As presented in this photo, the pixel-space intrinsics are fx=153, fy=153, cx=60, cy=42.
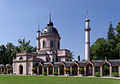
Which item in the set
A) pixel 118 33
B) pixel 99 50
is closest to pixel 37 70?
pixel 99 50

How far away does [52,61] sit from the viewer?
4712cm

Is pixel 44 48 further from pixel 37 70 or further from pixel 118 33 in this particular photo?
pixel 118 33

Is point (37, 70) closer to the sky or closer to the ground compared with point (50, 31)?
closer to the ground

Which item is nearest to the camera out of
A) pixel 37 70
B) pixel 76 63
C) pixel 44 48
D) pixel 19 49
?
pixel 76 63

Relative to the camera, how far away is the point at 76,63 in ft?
127

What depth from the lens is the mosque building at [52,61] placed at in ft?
123

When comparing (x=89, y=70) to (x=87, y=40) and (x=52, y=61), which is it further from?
(x=52, y=61)

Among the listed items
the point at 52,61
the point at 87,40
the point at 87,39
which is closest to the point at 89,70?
the point at 87,40

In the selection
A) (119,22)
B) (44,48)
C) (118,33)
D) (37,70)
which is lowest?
(37,70)

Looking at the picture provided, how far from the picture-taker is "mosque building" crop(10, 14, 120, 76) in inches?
1479

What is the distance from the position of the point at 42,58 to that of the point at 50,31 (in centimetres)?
964

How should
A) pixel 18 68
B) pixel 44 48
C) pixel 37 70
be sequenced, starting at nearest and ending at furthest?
pixel 37 70 < pixel 18 68 < pixel 44 48

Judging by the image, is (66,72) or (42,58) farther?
(42,58)

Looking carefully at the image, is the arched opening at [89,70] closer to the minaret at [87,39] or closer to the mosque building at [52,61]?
the mosque building at [52,61]
